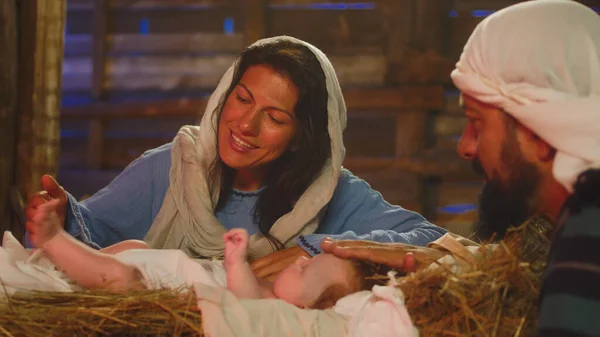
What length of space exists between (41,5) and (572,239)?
3308 millimetres

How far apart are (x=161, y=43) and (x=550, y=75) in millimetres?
5522

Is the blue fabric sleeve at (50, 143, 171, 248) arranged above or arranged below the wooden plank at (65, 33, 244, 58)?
below

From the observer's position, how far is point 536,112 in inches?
107

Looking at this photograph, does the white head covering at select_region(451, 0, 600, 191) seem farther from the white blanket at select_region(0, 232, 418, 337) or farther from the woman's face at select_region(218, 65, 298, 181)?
the woman's face at select_region(218, 65, 298, 181)

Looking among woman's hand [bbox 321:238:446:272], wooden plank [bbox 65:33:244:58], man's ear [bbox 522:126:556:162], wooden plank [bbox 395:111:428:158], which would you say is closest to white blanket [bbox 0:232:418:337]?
woman's hand [bbox 321:238:446:272]

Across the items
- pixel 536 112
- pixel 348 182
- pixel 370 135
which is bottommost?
pixel 370 135

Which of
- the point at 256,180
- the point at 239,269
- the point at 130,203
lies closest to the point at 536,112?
the point at 239,269

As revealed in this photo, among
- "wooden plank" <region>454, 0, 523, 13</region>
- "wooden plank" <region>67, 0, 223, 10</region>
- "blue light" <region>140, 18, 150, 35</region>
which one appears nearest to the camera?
"wooden plank" <region>454, 0, 523, 13</region>

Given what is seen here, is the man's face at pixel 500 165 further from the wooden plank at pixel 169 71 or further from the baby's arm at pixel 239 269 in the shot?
the wooden plank at pixel 169 71

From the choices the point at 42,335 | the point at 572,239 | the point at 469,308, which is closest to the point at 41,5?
the point at 42,335

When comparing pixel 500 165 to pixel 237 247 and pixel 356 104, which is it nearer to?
pixel 237 247

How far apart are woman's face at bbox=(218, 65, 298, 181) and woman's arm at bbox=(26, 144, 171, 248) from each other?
1.31ft

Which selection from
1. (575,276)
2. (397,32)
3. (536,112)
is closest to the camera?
(575,276)

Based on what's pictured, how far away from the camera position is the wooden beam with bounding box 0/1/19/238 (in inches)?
186
